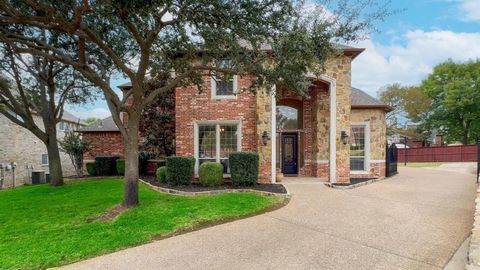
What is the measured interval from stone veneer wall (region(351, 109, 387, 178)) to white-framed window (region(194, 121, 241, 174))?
6.09 meters

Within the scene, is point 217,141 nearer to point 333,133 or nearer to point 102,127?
point 333,133

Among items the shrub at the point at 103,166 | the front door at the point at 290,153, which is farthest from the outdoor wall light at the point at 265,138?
the shrub at the point at 103,166

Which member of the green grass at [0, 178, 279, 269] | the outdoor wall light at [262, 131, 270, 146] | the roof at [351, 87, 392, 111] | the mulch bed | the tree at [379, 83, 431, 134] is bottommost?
the green grass at [0, 178, 279, 269]

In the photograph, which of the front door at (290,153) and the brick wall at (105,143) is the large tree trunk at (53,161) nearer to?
the brick wall at (105,143)

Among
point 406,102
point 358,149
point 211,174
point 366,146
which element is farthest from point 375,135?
point 406,102

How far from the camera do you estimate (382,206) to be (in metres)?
8.42

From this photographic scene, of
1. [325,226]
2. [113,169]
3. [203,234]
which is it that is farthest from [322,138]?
[113,169]

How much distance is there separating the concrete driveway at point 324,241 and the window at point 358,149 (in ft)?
20.0

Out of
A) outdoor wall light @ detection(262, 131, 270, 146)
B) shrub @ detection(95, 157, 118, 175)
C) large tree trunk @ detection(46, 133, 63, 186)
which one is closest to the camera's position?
outdoor wall light @ detection(262, 131, 270, 146)

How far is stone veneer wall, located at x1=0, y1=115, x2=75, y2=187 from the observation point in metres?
20.4

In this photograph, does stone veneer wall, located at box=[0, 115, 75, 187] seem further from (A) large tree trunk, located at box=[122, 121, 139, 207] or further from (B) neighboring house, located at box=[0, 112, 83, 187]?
(A) large tree trunk, located at box=[122, 121, 139, 207]

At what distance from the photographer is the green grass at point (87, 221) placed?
5.18 m

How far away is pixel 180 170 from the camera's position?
465 inches

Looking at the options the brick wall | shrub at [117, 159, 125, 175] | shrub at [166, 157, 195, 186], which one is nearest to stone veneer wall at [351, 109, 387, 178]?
shrub at [166, 157, 195, 186]
